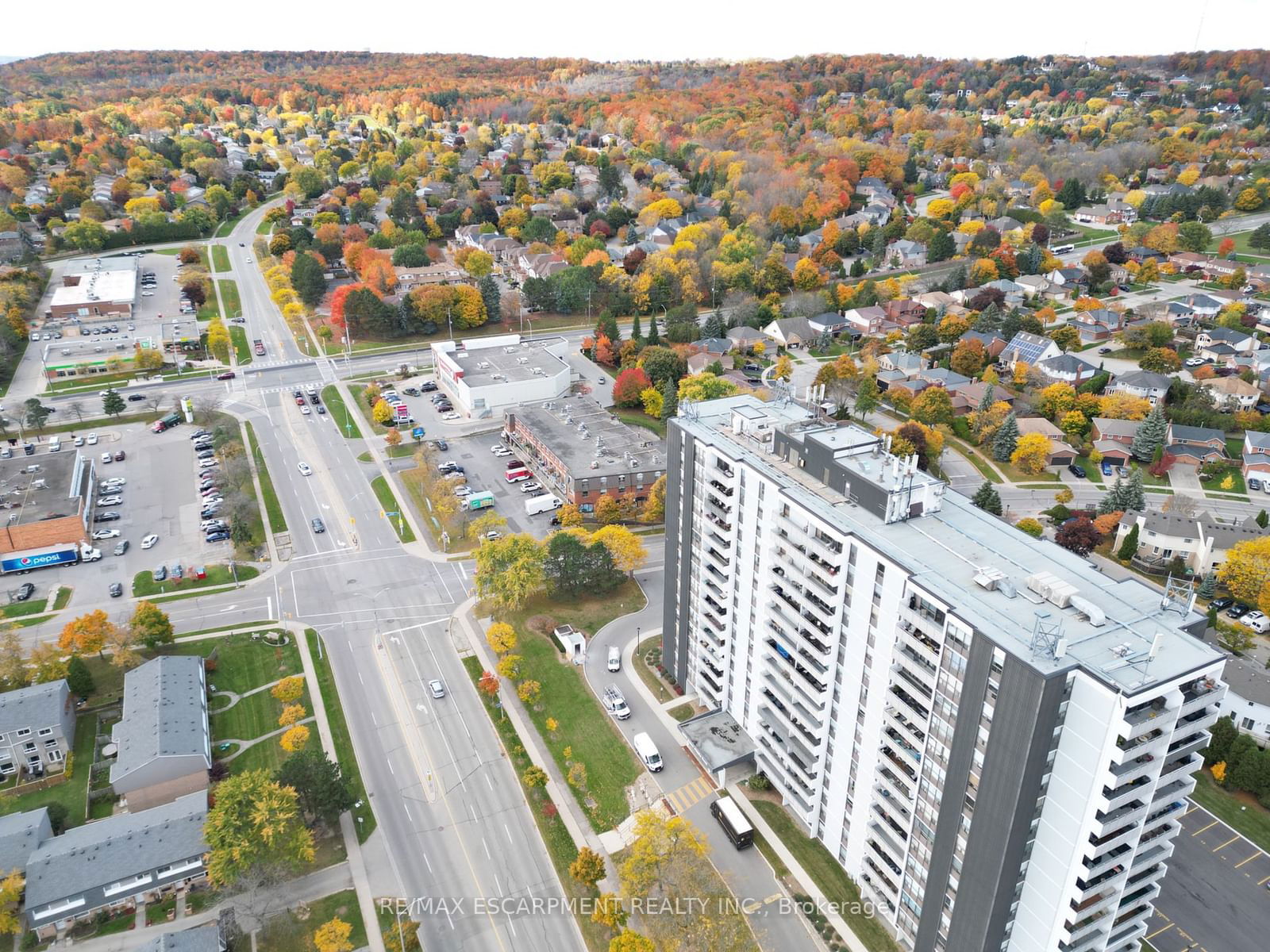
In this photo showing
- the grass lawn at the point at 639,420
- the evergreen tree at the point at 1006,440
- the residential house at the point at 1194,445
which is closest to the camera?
the residential house at the point at 1194,445

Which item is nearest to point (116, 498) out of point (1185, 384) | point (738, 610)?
point (738, 610)

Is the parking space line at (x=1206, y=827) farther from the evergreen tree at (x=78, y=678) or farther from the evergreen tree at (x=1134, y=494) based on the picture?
the evergreen tree at (x=78, y=678)

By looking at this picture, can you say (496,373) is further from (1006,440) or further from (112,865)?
(112,865)

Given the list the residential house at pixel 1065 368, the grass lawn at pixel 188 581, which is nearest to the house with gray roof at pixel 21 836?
the grass lawn at pixel 188 581

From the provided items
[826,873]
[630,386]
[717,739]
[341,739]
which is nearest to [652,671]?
[717,739]

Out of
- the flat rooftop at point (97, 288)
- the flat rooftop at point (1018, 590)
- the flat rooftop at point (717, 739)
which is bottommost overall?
the flat rooftop at point (717, 739)

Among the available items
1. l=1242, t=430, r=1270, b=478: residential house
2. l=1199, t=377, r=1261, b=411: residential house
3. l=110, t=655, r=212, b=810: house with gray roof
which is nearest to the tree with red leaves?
l=110, t=655, r=212, b=810: house with gray roof

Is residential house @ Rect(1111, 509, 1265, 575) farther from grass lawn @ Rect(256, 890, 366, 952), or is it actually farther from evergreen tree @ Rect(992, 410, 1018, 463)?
grass lawn @ Rect(256, 890, 366, 952)
